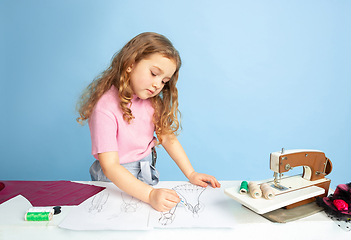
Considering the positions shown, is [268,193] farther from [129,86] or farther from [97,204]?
[129,86]

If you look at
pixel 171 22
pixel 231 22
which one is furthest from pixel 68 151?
pixel 231 22

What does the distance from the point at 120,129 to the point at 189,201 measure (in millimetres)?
452

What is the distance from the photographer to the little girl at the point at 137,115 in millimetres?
1123

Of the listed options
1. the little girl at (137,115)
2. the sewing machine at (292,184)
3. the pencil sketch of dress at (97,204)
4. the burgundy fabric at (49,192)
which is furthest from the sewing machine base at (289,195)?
the burgundy fabric at (49,192)

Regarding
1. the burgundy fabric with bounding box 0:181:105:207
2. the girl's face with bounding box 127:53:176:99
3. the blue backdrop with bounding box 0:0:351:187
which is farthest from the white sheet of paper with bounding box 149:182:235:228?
the blue backdrop with bounding box 0:0:351:187

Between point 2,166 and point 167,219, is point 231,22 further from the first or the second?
point 2,166

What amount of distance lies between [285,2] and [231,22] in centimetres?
55

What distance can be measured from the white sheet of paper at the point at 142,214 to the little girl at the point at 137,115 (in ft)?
0.15

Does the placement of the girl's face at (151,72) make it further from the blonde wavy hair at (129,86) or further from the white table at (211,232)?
the white table at (211,232)

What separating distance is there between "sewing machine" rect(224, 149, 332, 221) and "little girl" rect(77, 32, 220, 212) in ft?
0.87

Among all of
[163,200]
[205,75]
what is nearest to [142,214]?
[163,200]

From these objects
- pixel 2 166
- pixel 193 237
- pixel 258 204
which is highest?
pixel 258 204

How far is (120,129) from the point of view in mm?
1291

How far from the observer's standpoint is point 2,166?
2.67 metres
